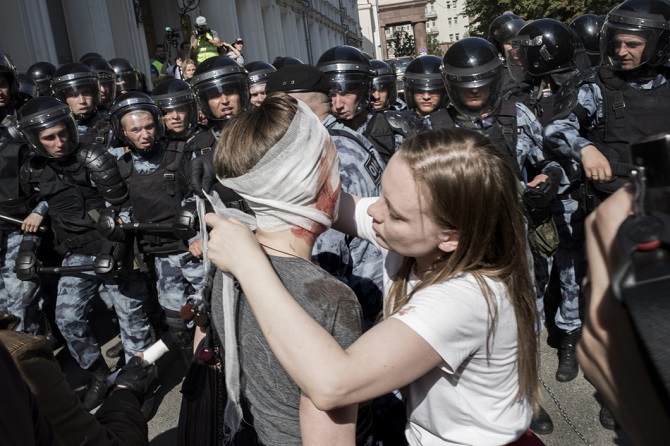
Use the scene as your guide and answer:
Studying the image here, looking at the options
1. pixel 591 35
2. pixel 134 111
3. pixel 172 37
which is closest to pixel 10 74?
pixel 134 111

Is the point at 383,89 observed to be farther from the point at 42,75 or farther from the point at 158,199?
the point at 42,75

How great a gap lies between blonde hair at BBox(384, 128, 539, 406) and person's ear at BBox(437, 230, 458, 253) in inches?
0.9

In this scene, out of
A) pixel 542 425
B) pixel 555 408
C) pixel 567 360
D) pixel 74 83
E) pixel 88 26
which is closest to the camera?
pixel 542 425

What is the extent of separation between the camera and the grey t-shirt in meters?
1.32

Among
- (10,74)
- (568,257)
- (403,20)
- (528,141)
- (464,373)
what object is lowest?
(568,257)

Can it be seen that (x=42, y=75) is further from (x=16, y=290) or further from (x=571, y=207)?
(x=571, y=207)

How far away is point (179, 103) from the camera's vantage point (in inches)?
179

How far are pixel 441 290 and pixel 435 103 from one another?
4.22 meters

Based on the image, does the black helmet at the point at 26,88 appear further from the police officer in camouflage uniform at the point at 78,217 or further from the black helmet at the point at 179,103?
the black helmet at the point at 179,103

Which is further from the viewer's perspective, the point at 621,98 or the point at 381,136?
the point at 381,136

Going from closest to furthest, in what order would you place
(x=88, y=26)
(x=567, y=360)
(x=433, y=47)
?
(x=567, y=360)
(x=88, y=26)
(x=433, y=47)

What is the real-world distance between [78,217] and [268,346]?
10.9ft

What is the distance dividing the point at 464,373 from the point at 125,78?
7297mm

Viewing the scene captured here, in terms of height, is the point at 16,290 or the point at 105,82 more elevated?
the point at 105,82
